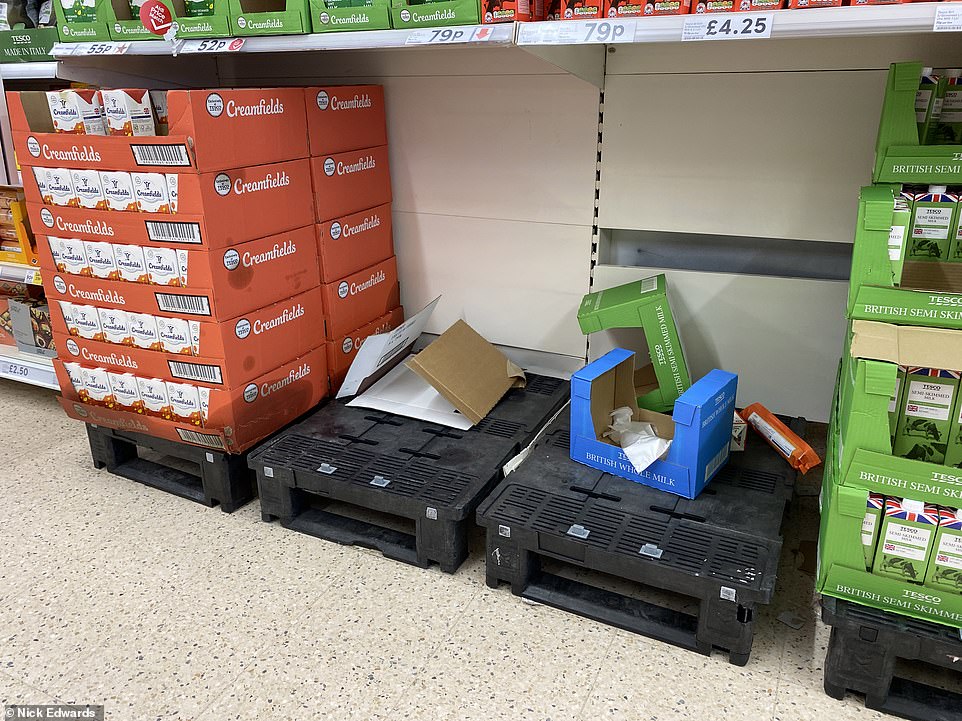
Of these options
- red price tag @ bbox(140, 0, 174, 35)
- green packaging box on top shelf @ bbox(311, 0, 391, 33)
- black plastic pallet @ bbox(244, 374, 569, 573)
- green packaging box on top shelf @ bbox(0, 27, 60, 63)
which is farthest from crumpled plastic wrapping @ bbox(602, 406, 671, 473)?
green packaging box on top shelf @ bbox(0, 27, 60, 63)

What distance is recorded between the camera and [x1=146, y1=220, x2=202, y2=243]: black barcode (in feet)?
5.99

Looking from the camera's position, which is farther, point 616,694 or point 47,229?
point 47,229

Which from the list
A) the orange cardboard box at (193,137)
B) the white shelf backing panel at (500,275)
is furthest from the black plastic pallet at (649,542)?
the orange cardboard box at (193,137)

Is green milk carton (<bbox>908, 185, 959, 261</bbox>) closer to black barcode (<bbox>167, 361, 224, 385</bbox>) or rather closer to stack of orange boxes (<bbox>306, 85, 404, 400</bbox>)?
stack of orange boxes (<bbox>306, 85, 404, 400</bbox>)

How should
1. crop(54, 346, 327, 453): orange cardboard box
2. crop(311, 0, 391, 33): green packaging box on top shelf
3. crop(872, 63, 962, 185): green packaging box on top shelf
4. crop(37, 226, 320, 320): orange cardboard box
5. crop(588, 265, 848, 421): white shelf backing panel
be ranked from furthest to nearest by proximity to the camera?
crop(588, 265, 848, 421): white shelf backing panel, crop(54, 346, 327, 453): orange cardboard box, crop(37, 226, 320, 320): orange cardboard box, crop(311, 0, 391, 33): green packaging box on top shelf, crop(872, 63, 962, 185): green packaging box on top shelf

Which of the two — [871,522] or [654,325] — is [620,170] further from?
[871,522]

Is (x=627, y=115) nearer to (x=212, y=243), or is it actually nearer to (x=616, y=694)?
(x=212, y=243)

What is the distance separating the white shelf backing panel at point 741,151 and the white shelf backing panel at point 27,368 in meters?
2.05

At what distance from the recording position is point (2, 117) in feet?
7.82

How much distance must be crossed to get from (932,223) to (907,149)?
0.48 ft

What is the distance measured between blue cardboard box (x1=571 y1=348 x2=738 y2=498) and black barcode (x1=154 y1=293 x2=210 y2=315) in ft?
3.12

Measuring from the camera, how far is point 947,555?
4.25 ft

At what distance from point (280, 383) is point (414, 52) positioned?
3.66 ft

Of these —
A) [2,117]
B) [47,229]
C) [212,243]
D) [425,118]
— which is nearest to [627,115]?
[425,118]
